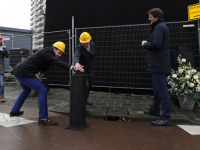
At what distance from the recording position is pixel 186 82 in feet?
13.6

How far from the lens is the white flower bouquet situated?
4039 millimetres

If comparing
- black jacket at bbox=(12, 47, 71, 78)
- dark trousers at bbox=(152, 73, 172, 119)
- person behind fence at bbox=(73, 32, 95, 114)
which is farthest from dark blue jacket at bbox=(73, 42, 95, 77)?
dark trousers at bbox=(152, 73, 172, 119)

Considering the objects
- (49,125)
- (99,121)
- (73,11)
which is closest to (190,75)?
(99,121)

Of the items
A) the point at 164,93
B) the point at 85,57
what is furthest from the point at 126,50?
the point at 164,93

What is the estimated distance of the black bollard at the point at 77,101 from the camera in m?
3.14


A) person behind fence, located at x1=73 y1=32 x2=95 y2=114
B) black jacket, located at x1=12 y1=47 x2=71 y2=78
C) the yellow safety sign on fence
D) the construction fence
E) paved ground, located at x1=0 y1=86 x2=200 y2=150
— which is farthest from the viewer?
the construction fence

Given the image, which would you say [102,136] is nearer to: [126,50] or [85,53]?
[85,53]

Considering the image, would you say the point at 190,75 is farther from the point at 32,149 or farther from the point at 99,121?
the point at 32,149

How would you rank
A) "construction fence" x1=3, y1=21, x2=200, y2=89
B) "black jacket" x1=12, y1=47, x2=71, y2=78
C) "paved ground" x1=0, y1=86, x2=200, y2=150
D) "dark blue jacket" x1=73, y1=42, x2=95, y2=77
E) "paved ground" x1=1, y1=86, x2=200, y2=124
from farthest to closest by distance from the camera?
1. "construction fence" x1=3, y1=21, x2=200, y2=89
2. "dark blue jacket" x1=73, y1=42, x2=95, y2=77
3. "paved ground" x1=1, y1=86, x2=200, y2=124
4. "black jacket" x1=12, y1=47, x2=71, y2=78
5. "paved ground" x1=0, y1=86, x2=200, y2=150

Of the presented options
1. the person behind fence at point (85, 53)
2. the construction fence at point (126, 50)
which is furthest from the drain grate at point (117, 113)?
the construction fence at point (126, 50)

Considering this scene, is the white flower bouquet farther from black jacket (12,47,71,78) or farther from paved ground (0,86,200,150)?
black jacket (12,47,71,78)

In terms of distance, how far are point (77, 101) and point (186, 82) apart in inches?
106

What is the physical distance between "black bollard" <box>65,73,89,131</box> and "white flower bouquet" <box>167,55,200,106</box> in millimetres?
2424

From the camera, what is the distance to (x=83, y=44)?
3939mm
